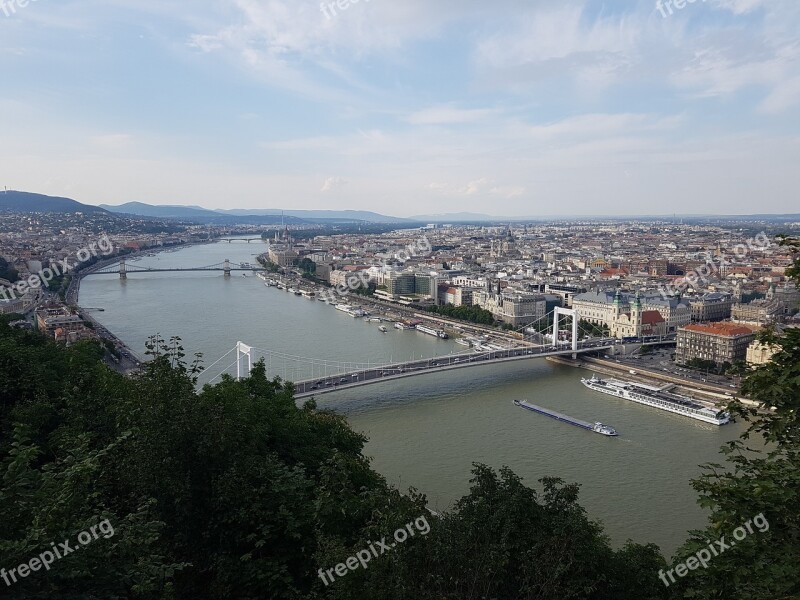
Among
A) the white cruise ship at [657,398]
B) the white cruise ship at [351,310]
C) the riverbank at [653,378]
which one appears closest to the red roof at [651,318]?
the riverbank at [653,378]

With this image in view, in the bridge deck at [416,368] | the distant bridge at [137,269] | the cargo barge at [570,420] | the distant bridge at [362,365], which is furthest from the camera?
the distant bridge at [137,269]

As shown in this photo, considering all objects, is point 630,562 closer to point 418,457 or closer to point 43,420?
point 43,420

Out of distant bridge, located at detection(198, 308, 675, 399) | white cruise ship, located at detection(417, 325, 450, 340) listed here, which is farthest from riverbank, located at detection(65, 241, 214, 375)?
white cruise ship, located at detection(417, 325, 450, 340)

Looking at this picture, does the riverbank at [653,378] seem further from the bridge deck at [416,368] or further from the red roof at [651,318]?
the red roof at [651,318]

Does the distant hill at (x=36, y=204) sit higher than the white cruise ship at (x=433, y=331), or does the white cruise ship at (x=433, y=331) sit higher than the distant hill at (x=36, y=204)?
the distant hill at (x=36, y=204)

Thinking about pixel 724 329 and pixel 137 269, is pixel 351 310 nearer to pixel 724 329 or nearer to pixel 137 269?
pixel 724 329

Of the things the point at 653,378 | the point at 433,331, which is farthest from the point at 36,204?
the point at 653,378
